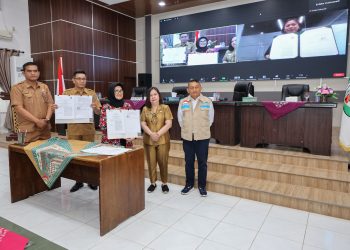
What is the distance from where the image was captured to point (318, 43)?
5.63m

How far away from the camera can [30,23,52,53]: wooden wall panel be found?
6.73m

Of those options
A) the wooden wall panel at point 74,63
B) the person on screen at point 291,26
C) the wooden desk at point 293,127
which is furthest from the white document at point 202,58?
the wooden desk at point 293,127

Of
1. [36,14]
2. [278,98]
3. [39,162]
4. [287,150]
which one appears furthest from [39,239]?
[36,14]

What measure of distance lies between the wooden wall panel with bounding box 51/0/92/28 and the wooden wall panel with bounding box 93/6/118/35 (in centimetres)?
21

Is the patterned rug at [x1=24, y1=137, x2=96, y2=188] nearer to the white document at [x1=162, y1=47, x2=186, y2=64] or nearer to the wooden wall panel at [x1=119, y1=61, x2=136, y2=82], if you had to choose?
the white document at [x1=162, y1=47, x2=186, y2=64]

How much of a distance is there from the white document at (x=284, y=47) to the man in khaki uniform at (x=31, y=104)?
5.12 meters

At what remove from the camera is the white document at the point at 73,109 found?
119 inches

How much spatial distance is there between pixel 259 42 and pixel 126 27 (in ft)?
14.2

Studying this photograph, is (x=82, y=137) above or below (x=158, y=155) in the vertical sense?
above

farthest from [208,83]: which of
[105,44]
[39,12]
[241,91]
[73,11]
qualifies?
[39,12]

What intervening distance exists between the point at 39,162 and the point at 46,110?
2.70 ft

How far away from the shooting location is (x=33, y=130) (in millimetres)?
3154

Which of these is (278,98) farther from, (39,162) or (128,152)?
(39,162)

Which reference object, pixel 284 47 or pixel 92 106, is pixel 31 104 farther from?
pixel 284 47
